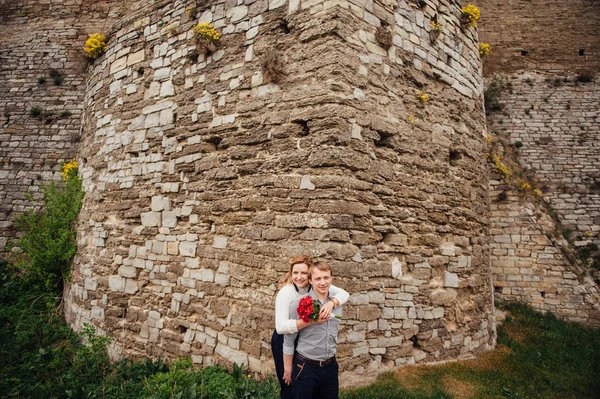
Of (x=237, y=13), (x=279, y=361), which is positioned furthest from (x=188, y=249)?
(x=237, y=13)

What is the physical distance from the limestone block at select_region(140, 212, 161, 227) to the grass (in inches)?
153

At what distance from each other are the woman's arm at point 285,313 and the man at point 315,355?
0.06 m

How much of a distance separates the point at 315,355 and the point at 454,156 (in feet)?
14.3

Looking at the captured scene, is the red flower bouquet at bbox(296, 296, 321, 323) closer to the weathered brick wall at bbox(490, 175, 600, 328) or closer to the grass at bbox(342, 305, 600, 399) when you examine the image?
the grass at bbox(342, 305, 600, 399)

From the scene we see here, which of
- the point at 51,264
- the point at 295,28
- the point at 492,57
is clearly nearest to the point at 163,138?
the point at 295,28

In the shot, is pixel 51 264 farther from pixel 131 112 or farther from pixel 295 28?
pixel 295 28

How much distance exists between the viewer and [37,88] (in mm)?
9984

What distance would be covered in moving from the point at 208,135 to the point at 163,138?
1085 mm

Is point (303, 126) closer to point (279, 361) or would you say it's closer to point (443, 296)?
point (279, 361)

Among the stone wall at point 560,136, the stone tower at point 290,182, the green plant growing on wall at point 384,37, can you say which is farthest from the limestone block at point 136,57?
the stone wall at point 560,136

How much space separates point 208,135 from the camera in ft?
17.3

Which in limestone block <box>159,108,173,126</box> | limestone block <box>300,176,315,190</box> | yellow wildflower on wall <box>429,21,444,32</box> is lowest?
limestone block <box>300,176,315,190</box>

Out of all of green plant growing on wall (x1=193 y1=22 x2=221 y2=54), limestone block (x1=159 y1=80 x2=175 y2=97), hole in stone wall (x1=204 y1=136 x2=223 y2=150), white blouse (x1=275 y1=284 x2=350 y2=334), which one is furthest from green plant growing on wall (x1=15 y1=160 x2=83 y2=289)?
white blouse (x1=275 y1=284 x2=350 y2=334)

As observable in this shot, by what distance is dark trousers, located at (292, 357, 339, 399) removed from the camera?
2.79 meters
